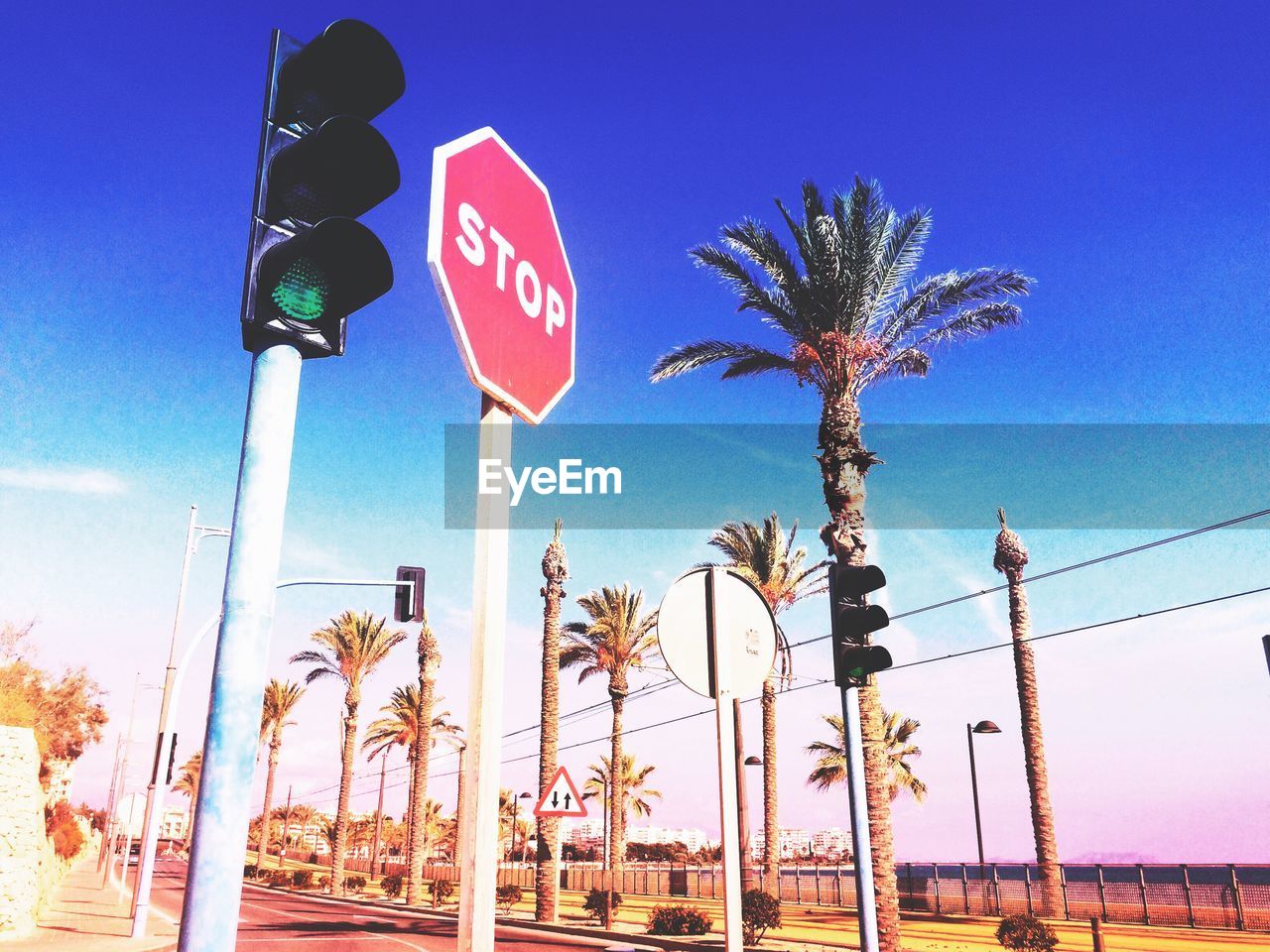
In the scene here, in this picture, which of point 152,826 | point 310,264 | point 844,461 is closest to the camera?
point 310,264

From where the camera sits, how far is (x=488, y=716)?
2.12 metres

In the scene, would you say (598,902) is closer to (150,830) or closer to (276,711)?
(150,830)

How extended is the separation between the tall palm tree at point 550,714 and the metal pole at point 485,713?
21802 mm

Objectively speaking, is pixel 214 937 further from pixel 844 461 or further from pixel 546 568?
pixel 546 568

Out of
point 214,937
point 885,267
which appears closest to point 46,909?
point 885,267

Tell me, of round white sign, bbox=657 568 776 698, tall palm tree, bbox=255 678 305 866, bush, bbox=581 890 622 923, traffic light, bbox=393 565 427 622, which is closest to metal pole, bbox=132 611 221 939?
traffic light, bbox=393 565 427 622

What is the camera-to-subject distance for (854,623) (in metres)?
6.11

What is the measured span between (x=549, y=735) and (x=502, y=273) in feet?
86.7

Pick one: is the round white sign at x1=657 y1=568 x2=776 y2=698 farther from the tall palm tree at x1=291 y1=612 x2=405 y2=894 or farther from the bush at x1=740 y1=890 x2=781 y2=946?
the tall palm tree at x1=291 y1=612 x2=405 y2=894

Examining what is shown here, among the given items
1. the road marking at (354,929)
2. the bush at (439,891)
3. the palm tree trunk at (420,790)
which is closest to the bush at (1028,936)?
the road marking at (354,929)

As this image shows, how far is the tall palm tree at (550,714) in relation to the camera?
25.1 m

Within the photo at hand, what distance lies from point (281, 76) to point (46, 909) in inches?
1286

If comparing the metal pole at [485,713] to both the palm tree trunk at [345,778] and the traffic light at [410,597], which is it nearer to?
the traffic light at [410,597]

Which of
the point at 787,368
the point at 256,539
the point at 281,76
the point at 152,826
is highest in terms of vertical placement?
the point at 787,368
